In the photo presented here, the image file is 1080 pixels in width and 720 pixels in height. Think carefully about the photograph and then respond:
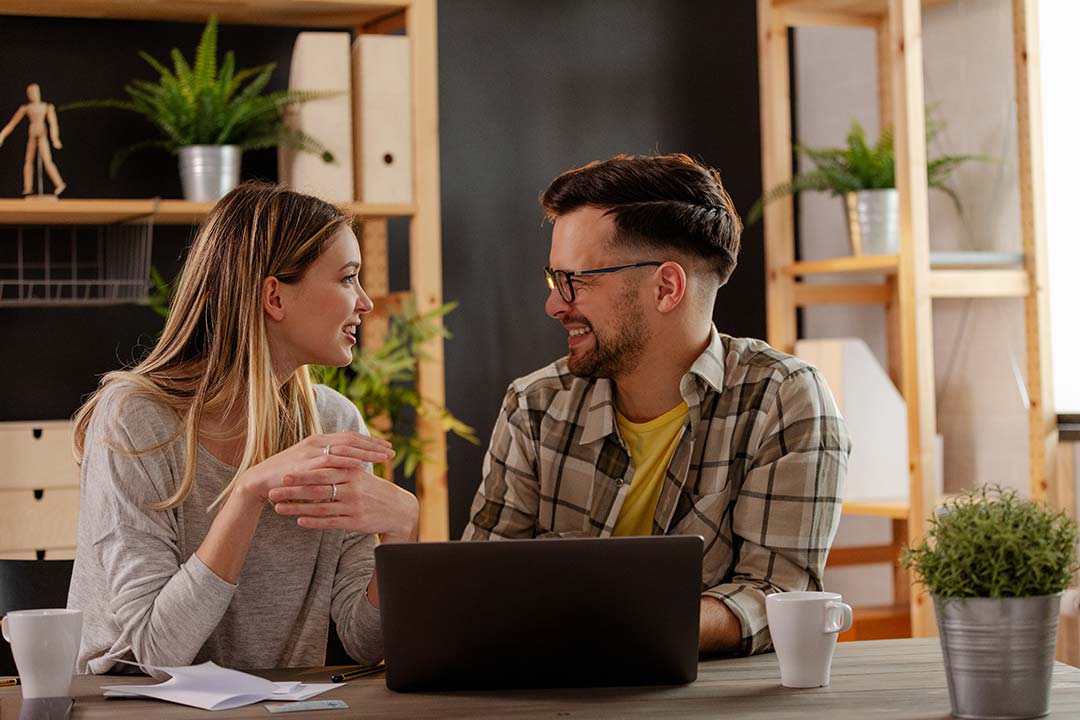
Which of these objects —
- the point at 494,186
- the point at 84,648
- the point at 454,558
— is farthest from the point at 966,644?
the point at 494,186

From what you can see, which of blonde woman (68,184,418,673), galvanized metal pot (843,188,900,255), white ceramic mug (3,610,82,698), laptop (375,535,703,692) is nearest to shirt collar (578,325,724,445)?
blonde woman (68,184,418,673)

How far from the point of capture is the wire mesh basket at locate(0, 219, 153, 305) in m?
3.10

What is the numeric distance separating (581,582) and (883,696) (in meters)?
0.34

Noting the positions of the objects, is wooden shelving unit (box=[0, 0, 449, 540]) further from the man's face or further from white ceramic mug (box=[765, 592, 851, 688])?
white ceramic mug (box=[765, 592, 851, 688])

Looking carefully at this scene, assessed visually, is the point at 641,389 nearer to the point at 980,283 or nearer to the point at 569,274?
the point at 569,274

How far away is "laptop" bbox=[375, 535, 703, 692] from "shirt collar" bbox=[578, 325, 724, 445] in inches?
25.4

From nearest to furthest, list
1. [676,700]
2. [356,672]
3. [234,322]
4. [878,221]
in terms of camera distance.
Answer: [676,700]
[356,672]
[234,322]
[878,221]

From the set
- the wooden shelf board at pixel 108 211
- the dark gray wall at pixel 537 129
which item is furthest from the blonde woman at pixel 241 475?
the dark gray wall at pixel 537 129

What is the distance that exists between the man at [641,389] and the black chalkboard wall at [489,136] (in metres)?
1.37

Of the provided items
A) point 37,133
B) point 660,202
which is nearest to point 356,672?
point 660,202

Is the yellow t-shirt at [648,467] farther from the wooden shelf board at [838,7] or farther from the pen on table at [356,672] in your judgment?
the wooden shelf board at [838,7]

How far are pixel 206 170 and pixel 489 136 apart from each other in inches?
35.6

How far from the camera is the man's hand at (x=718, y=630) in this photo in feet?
5.37

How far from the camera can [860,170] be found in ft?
11.0
